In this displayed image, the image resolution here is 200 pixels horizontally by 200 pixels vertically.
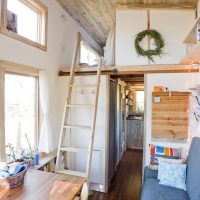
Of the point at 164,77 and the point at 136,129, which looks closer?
the point at 164,77

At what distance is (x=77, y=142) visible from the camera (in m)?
3.06

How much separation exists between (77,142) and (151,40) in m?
2.05

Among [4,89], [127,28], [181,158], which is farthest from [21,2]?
[181,158]

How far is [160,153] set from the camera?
258cm

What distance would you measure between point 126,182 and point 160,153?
3.58 ft

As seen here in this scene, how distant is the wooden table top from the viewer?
4.83 feet

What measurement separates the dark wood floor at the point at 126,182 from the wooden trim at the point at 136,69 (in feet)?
6.21

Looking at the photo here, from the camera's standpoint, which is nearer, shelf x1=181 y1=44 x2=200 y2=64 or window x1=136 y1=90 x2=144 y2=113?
shelf x1=181 y1=44 x2=200 y2=64

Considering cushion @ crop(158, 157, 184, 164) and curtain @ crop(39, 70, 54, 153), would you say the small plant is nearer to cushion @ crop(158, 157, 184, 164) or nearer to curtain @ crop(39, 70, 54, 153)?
curtain @ crop(39, 70, 54, 153)

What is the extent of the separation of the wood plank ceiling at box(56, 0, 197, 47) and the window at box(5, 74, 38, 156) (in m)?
1.46

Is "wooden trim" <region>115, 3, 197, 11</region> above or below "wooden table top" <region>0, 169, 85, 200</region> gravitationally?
above

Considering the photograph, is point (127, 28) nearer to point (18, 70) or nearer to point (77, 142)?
point (18, 70)

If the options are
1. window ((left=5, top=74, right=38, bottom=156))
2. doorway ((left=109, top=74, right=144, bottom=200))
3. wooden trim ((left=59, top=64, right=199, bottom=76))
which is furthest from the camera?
doorway ((left=109, top=74, right=144, bottom=200))

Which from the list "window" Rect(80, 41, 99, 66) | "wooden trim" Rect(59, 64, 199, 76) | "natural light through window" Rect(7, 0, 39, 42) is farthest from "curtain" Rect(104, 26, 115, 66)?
"natural light through window" Rect(7, 0, 39, 42)
